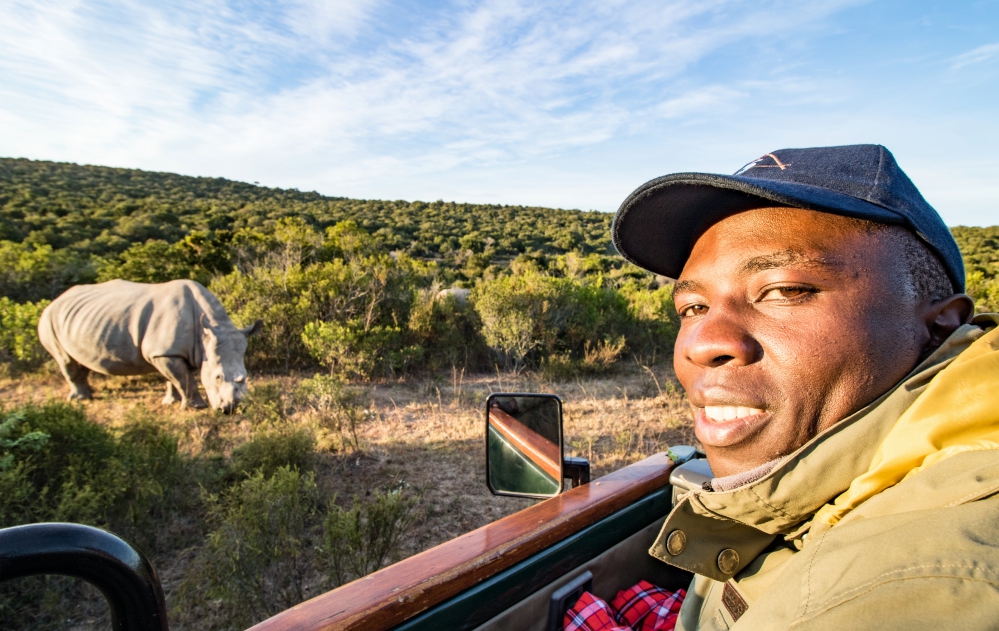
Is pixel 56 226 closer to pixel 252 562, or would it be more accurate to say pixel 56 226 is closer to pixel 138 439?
pixel 138 439

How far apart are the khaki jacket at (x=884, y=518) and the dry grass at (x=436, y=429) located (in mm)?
3293

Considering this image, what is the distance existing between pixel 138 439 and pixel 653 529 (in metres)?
5.22

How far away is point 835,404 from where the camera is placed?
0.98 metres

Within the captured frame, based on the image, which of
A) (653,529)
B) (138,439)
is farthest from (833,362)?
(138,439)

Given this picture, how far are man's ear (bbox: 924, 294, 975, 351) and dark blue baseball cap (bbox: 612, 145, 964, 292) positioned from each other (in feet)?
0.22

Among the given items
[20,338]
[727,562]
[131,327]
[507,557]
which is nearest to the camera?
[727,562]

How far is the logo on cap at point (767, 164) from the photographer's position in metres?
1.19

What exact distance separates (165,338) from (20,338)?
3.87 m

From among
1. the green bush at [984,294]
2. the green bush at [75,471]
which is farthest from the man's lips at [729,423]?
the green bush at [984,294]

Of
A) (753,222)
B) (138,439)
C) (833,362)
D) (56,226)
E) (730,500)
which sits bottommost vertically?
(138,439)

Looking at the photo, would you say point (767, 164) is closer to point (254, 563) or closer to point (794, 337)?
point (794, 337)

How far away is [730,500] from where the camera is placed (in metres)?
1.07

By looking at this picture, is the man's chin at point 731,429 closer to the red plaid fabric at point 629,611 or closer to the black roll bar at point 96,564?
the red plaid fabric at point 629,611

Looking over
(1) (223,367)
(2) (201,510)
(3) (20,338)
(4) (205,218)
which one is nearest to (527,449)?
(2) (201,510)
